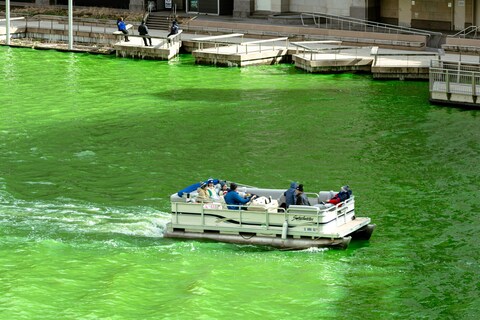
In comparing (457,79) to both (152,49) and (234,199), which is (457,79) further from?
(234,199)

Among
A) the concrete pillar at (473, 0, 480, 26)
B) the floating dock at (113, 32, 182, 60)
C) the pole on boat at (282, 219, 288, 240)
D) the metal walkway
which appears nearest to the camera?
the pole on boat at (282, 219, 288, 240)

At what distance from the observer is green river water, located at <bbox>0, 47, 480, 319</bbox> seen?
3228 cm

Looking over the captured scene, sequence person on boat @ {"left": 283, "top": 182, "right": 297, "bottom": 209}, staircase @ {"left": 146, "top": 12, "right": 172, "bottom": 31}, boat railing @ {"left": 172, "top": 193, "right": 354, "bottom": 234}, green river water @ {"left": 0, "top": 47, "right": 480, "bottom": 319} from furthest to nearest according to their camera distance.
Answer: staircase @ {"left": 146, "top": 12, "right": 172, "bottom": 31}, person on boat @ {"left": 283, "top": 182, "right": 297, "bottom": 209}, boat railing @ {"left": 172, "top": 193, "right": 354, "bottom": 234}, green river water @ {"left": 0, "top": 47, "right": 480, "bottom": 319}

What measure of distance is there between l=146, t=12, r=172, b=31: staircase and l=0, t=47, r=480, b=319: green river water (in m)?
12.9

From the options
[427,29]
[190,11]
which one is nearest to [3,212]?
[427,29]

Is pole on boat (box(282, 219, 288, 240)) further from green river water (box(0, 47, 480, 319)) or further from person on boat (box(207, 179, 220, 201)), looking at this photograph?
person on boat (box(207, 179, 220, 201))

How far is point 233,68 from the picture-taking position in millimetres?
69062

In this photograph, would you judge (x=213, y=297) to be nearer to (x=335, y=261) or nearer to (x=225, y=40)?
(x=335, y=261)

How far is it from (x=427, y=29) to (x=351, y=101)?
20.4 metres

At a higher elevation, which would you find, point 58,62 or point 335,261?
point 58,62

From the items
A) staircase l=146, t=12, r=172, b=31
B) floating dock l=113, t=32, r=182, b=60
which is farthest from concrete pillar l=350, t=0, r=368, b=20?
staircase l=146, t=12, r=172, b=31

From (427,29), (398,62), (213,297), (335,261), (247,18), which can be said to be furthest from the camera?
(247,18)

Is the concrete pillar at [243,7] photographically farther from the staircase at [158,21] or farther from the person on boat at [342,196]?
the person on boat at [342,196]

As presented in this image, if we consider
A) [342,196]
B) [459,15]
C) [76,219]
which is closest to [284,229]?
[342,196]
